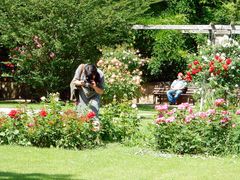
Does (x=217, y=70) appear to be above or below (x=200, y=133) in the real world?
above

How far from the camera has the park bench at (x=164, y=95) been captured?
22344 mm

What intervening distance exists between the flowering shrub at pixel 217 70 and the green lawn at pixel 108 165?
21.6ft

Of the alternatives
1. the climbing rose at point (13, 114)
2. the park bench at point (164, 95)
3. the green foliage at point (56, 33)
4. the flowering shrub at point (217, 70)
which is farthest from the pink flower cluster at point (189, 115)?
the park bench at point (164, 95)

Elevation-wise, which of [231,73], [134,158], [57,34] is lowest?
[134,158]

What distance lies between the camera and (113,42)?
72.7 ft

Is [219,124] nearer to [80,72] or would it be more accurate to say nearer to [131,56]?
[80,72]

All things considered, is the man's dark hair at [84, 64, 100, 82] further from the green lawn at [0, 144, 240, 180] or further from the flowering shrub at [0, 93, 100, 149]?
the green lawn at [0, 144, 240, 180]

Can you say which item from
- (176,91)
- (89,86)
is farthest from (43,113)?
(176,91)

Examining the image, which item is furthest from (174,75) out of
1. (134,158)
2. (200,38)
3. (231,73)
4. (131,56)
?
(134,158)

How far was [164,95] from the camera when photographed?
23.7 meters

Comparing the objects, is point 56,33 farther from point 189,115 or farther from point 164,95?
point 189,115

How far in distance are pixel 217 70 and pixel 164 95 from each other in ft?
26.8

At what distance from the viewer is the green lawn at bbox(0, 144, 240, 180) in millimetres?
6945

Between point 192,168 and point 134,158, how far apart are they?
44.1 inches
